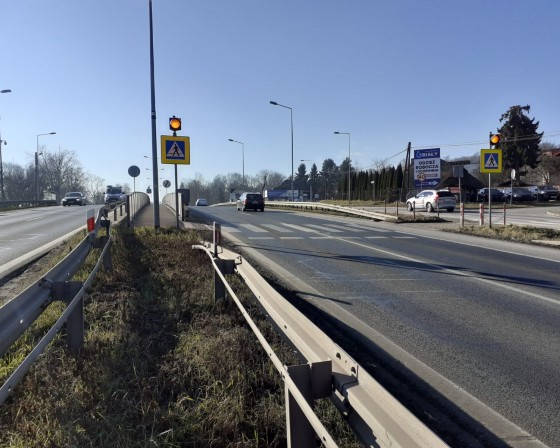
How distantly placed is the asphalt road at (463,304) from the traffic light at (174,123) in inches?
A: 162

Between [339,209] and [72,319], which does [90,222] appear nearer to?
[72,319]

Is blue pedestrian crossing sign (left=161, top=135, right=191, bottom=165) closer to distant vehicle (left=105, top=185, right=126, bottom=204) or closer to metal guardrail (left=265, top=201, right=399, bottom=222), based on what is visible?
metal guardrail (left=265, top=201, right=399, bottom=222)

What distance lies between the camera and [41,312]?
3980 millimetres

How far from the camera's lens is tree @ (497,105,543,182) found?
2640 inches

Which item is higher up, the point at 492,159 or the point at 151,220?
the point at 492,159

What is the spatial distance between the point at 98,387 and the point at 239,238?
509 inches

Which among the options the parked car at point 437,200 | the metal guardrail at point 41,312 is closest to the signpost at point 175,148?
the metal guardrail at point 41,312

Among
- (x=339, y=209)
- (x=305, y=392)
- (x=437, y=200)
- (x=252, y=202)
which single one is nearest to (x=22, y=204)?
(x=252, y=202)

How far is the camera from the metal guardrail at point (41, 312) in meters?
3.08

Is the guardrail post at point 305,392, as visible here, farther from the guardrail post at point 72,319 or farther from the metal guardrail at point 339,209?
the metal guardrail at point 339,209

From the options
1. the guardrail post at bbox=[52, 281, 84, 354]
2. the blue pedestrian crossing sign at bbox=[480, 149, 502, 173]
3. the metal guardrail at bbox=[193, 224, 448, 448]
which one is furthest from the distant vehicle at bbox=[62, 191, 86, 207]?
the metal guardrail at bbox=[193, 224, 448, 448]

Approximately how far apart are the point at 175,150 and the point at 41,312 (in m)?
11.3

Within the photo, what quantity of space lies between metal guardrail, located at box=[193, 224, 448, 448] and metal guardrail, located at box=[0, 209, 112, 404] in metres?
1.57

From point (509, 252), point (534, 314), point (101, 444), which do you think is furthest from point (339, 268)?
point (101, 444)
